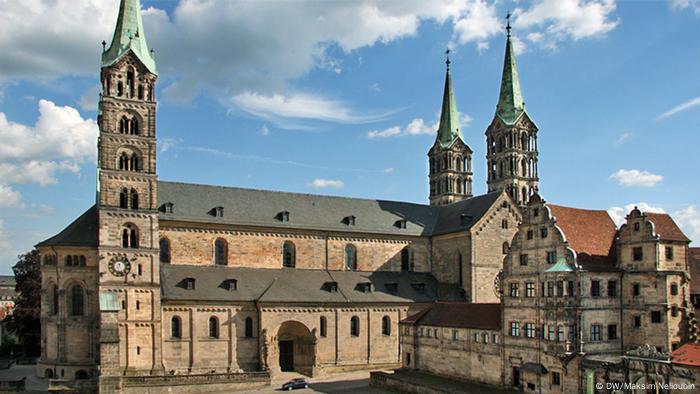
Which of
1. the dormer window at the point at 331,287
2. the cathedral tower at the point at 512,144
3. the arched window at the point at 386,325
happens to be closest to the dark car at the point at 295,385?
the dormer window at the point at 331,287

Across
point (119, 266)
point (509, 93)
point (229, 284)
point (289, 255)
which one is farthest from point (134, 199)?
point (509, 93)

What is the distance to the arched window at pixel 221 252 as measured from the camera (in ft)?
201

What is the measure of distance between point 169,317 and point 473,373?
84.4 feet

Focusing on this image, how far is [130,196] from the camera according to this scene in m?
54.3

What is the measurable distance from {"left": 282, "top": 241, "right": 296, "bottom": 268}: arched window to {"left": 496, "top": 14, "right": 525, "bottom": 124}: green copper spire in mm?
39018

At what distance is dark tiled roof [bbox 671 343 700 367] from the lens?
3508cm

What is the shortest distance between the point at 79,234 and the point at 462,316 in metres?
33.4

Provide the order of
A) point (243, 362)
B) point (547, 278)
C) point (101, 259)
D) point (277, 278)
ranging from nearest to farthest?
1. point (547, 278)
2. point (101, 259)
3. point (243, 362)
4. point (277, 278)

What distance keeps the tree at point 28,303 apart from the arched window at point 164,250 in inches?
849

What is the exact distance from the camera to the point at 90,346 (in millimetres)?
52938

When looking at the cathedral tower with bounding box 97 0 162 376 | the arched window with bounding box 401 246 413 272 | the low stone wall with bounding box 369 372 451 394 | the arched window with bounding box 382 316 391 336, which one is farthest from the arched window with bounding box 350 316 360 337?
the cathedral tower with bounding box 97 0 162 376

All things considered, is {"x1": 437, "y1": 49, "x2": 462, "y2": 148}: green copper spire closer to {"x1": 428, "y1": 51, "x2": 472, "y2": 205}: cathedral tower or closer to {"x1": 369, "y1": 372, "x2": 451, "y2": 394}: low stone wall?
{"x1": 428, "y1": 51, "x2": 472, "y2": 205}: cathedral tower

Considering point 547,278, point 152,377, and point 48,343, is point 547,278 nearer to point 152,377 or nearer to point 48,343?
point 152,377

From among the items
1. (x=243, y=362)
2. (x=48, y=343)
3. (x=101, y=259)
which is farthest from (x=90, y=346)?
(x=243, y=362)
